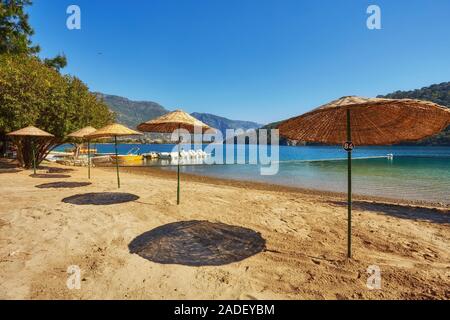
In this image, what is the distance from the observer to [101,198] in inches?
370

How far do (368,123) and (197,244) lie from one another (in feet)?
14.7

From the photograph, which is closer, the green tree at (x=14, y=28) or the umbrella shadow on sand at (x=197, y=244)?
the umbrella shadow on sand at (x=197, y=244)

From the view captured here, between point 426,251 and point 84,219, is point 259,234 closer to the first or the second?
point 426,251

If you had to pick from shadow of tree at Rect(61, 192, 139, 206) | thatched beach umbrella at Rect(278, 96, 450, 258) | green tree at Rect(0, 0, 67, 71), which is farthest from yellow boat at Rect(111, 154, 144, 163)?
thatched beach umbrella at Rect(278, 96, 450, 258)

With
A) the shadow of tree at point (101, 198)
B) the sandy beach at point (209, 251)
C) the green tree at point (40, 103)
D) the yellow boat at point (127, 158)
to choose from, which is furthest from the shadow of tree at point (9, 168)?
the yellow boat at point (127, 158)

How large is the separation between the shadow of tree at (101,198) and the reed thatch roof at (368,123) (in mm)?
6249

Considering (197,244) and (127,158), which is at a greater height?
(127,158)

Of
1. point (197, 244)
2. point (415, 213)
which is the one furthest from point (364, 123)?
point (415, 213)

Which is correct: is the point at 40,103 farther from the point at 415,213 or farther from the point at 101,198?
the point at 415,213

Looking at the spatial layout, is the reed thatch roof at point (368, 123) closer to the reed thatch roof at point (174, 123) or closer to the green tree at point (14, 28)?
the reed thatch roof at point (174, 123)

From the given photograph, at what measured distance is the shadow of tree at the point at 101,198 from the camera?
8655 millimetres

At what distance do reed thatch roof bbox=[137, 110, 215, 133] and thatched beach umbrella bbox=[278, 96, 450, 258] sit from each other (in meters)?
3.25

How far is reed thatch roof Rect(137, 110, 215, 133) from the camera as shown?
7.79m
